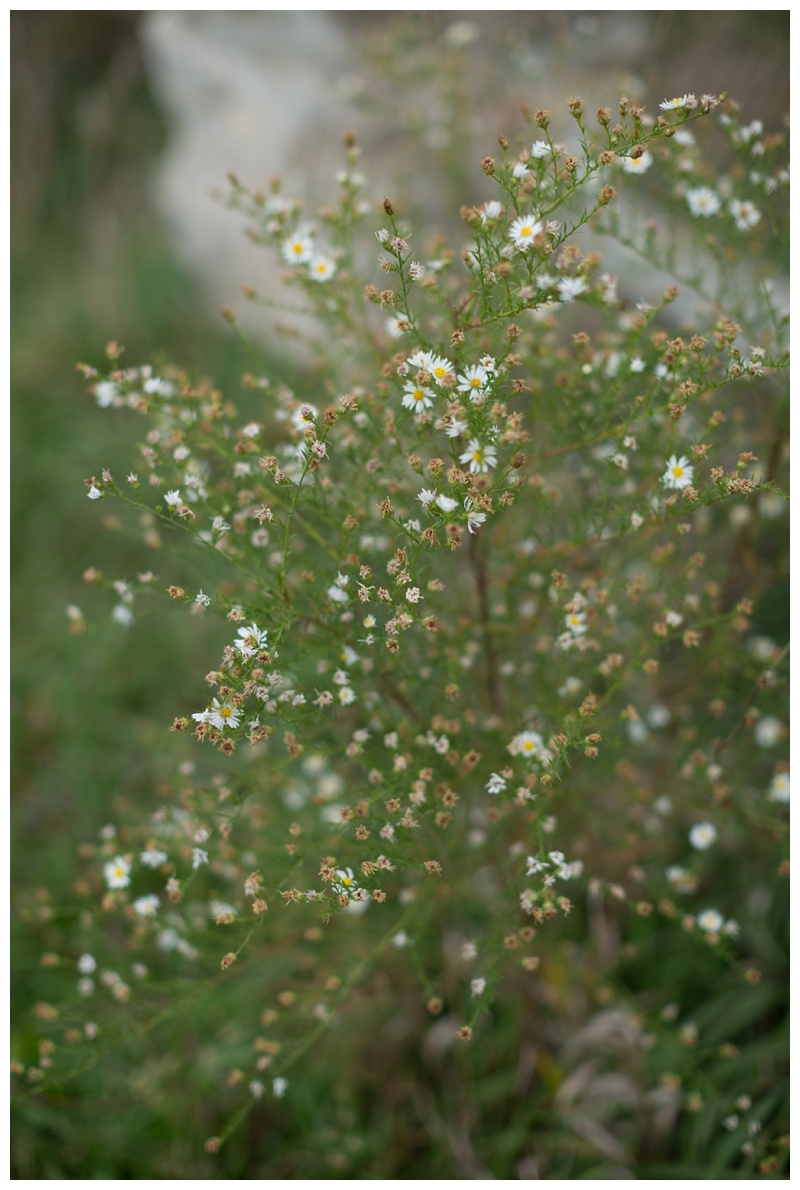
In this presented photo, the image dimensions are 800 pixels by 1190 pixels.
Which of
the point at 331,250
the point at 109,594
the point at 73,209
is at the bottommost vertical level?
the point at 331,250

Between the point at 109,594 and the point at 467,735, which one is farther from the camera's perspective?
the point at 109,594

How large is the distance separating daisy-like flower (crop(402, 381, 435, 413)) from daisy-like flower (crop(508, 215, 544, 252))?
1.17 ft

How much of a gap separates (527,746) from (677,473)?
75 cm

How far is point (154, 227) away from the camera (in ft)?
21.2

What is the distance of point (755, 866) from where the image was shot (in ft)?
11.0

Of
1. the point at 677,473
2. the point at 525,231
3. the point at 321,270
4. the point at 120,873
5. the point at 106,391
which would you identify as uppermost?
the point at 321,270

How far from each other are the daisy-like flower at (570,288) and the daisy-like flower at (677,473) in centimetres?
43

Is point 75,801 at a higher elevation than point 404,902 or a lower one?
higher

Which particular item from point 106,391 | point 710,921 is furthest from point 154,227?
point 710,921

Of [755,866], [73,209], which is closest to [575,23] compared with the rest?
[73,209]

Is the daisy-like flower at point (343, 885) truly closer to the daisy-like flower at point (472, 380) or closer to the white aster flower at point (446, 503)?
the white aster flower at point (446, 503)

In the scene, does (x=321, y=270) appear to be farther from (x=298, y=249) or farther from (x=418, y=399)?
(x=418, y=399)
